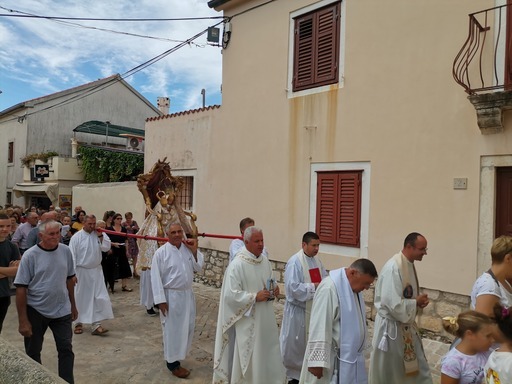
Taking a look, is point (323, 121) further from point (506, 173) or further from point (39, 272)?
point (39, 272)

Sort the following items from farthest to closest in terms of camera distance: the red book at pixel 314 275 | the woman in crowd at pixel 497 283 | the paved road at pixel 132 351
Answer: the paved road at pixel 132 351 → the red book at pixel 314 275 → the woman in crowd at pixel 497 283

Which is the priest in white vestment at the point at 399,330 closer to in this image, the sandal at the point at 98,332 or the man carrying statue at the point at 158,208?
the man carrying statue at the point at 158,208

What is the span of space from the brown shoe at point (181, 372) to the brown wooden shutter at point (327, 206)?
3701 mm

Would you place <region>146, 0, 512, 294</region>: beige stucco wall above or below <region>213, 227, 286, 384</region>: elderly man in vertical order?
above

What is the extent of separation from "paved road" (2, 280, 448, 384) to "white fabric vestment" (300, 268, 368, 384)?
220cm

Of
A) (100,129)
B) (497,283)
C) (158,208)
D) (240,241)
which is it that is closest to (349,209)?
(240,241)

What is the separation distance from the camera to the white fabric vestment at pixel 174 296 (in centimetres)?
536

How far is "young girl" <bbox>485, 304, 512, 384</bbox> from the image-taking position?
94.0 inches

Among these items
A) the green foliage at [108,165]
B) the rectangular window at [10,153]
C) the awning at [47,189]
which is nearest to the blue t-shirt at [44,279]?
the green foliage at [108,165]

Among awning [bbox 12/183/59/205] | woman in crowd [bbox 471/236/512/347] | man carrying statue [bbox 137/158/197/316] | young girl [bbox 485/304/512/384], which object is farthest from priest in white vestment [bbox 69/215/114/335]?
awning [bbox 12/183/59/205]

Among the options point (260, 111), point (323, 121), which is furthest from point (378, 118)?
point (260, 111)

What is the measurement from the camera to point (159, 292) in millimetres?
5348

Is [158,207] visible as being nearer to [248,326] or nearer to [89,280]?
[89,280]

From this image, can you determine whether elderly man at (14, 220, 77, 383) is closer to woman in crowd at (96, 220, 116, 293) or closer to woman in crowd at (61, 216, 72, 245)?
woman in crowd at (61, 216, 72, 245)
